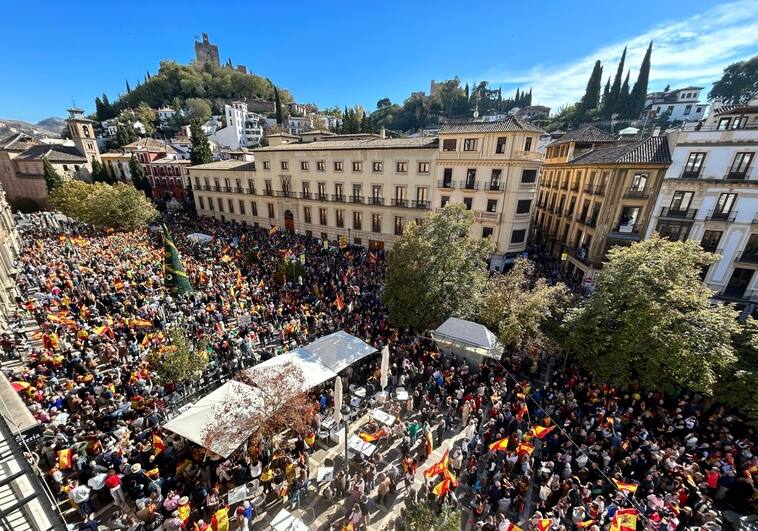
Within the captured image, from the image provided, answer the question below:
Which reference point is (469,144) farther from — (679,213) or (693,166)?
(679,213)

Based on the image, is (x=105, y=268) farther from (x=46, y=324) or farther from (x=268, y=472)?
(x=268, y=472)

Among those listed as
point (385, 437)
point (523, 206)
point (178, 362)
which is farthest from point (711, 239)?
point (178, 362)

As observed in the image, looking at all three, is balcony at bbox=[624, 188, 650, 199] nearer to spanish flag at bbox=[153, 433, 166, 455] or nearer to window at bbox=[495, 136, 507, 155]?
window at bbox=[495, 136, 507, 155]

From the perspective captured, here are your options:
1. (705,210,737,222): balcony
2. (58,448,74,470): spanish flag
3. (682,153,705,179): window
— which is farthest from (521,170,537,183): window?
(58,448,74,470): spanish flag

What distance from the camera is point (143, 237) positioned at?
34.5 meters

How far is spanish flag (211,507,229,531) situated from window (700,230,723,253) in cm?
3189

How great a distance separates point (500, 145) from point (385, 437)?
23.9 metres

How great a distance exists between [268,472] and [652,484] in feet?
40.6

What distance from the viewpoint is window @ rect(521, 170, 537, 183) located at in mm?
27108

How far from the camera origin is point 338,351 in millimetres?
15133

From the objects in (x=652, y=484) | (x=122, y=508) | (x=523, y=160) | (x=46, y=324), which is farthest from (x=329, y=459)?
(x=523, y=160)

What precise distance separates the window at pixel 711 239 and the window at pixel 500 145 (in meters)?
15.4

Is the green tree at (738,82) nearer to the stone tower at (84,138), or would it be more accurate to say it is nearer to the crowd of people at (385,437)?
the crowd of people at (385,437)

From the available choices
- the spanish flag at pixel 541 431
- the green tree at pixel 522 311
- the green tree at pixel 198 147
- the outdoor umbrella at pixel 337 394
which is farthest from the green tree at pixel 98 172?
the spanish flag at pixel 541 431
